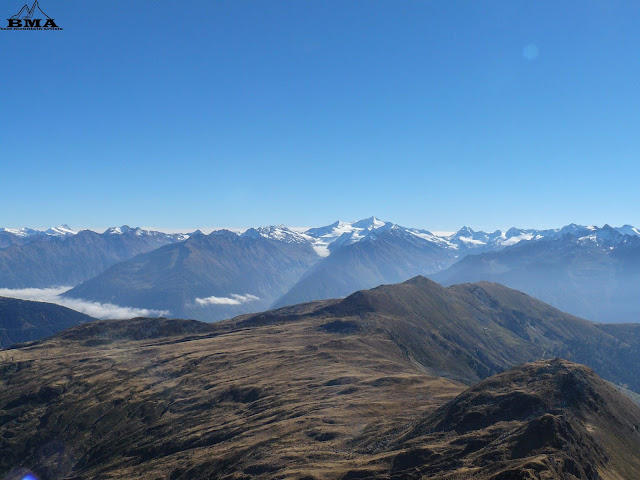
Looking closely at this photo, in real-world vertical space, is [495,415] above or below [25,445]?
above

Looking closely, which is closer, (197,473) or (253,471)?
(253,471)

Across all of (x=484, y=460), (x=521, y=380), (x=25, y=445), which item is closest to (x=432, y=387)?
(x=521, y=380)

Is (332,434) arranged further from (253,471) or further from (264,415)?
(264,415)

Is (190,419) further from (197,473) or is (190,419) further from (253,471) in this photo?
(253,471)

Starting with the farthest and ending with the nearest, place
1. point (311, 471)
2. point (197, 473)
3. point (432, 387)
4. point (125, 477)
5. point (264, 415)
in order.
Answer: point (432, 387)
point (264, 415)
point (125, 477)
point (197, 473)
point (311, 471)

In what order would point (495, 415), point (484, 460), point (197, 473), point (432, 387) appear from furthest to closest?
point (432, 387) → point (197, 473) → point (495, 415) → point (484, 460)

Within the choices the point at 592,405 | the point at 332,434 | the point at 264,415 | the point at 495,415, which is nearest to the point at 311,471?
the point at 332,434

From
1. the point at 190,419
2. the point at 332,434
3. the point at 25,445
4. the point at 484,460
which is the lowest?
the point at 25,445

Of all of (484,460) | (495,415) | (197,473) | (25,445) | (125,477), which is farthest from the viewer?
(25,445)

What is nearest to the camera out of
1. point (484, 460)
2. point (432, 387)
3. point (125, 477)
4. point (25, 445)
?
point (484, 460)
